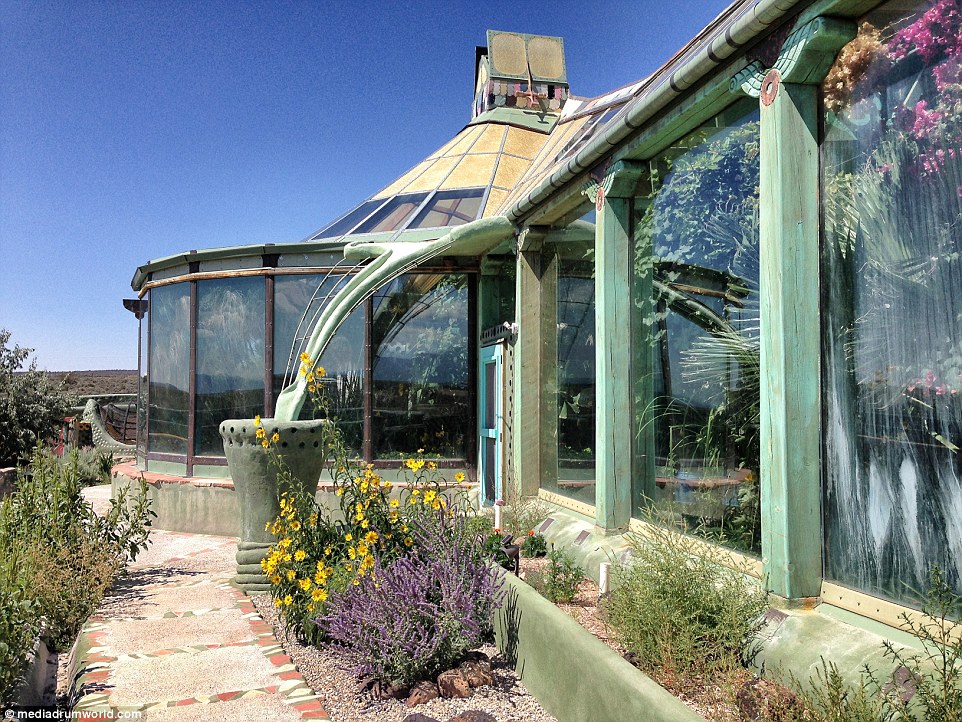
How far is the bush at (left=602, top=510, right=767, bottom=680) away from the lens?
397 cm

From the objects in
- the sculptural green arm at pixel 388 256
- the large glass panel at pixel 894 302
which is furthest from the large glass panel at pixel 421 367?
the large glass panel at pixel 894 302

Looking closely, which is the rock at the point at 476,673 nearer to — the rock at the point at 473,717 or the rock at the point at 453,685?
the rock at the point at 453,685

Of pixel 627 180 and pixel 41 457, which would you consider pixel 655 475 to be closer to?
pixel 627 180

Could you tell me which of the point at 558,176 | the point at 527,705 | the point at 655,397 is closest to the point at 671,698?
the point at 527,705

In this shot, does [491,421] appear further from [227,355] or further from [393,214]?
[227,355]

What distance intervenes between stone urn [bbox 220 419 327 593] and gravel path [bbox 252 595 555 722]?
7.07ft

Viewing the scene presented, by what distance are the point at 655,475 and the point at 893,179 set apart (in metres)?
2.92

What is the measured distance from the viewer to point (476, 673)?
15.1 feet

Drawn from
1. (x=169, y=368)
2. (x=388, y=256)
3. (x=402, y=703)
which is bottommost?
(x=402, y=703)

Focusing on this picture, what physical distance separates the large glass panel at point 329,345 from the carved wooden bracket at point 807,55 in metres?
7.72


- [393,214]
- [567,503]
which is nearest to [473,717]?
[567,503]

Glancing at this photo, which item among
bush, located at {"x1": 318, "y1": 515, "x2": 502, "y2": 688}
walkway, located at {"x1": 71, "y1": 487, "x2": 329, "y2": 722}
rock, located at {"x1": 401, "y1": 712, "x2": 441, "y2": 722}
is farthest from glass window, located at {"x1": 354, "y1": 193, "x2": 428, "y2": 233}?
rock, located at {"x1": 401, "y1": 712, "x2": 441, "y2": 722}

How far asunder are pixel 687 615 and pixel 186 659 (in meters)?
3.20

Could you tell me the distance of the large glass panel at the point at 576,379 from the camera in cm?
705
